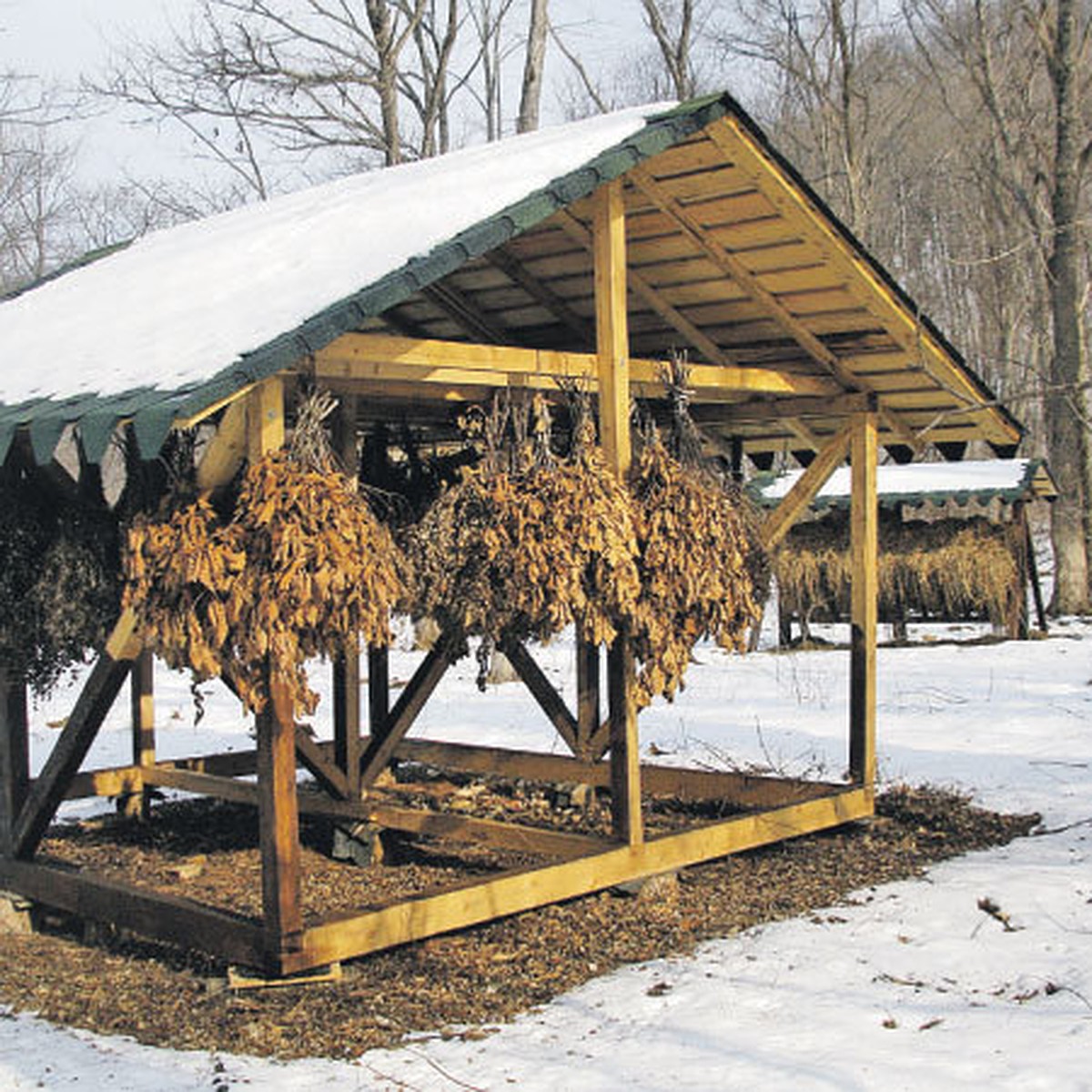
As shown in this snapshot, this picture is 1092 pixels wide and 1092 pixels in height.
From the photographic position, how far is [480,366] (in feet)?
22.5

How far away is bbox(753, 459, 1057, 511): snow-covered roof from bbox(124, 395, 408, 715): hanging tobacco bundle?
14.3 m

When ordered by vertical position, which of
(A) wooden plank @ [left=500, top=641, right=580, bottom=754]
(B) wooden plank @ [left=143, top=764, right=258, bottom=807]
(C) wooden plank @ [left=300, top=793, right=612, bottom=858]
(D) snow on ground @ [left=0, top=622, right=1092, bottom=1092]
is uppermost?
(A) wooden plank @ [left=500, top=641, right=580, bottom=754]

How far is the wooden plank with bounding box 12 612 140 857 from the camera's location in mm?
6625

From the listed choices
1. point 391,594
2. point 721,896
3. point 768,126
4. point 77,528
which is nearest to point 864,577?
point 721,896

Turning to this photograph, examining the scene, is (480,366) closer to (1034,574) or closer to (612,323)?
(612,323)

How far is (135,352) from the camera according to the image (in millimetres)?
6273

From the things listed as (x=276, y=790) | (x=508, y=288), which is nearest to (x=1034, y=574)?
(x=508, y=288)

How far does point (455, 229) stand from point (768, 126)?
3195 centimetres

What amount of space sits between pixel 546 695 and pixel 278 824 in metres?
3.91

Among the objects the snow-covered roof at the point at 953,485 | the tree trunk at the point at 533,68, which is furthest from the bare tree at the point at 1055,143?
the tree trunk at the point at 533,68

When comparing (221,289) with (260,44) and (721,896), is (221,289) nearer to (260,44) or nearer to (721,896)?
(721,896)

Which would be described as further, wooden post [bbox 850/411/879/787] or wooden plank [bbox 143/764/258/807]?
wooden plank [bbox 143/764/258/807]

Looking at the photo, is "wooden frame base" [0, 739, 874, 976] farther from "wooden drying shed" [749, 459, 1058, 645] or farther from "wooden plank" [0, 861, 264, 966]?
"wooden drying shed" [749, 459, 1058, 645]

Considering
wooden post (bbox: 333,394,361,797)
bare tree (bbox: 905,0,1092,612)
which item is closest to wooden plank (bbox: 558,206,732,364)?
wooden post (bbox: 333,394,361,797)
